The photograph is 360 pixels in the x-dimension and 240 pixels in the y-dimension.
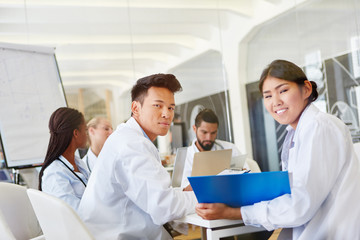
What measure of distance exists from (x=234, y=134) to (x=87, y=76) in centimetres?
251

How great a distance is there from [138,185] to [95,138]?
8.20 feet

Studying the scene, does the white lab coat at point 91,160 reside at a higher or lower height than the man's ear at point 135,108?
lower

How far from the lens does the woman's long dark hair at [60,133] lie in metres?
2.45

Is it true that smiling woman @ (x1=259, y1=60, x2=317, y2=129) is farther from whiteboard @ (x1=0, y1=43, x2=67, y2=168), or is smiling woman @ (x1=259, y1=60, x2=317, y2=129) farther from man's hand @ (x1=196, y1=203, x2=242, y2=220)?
whiteboard @ (x1=0, y1=43, x2=67, y2=168)

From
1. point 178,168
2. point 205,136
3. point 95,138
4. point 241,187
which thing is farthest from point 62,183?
point 205,136

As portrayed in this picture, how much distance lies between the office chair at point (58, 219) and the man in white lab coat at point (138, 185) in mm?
329

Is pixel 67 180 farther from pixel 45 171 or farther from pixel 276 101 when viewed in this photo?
pixel 276 101

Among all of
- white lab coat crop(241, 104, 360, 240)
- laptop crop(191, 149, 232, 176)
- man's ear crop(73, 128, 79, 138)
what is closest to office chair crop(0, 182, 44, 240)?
man's ear crop(73, 128, 79, 138)

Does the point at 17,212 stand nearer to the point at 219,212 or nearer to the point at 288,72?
the point at 219,212

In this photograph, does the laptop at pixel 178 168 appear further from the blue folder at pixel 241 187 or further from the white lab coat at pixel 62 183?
the blue folder at pixel 241 187

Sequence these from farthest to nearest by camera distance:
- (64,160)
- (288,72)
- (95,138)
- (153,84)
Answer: (95,138)
(64,160)
(153,84)
(288,72)

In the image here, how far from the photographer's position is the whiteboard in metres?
3.47

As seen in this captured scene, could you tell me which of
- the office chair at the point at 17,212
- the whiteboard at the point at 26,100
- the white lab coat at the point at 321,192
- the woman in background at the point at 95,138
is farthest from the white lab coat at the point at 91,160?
the white lab coat at the point at 321,192

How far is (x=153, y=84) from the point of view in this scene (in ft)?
6.73
